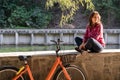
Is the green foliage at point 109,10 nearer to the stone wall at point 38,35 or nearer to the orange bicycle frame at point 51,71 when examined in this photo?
the stone wall at point 38,35

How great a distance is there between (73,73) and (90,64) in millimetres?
612

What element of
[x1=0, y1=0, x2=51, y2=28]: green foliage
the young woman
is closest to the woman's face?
the young woman

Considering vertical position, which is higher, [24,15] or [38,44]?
[24,15]

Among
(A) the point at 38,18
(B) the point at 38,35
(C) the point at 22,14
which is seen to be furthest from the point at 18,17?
(B) the point at 38,35

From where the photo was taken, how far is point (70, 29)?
3005 cm

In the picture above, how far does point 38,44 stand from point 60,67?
Answer: 23.9 meters

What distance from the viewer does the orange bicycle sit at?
19.1ft

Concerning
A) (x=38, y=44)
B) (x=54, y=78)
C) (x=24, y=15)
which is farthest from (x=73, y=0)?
(x=24, y=15)

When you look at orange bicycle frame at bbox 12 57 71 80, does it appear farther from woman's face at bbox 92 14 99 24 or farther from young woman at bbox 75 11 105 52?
woman's face at bbox 92 14 99 24

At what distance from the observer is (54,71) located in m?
6.03

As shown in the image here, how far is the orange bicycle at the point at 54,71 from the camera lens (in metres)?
5.81

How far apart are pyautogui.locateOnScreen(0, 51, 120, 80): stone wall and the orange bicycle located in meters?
0.38

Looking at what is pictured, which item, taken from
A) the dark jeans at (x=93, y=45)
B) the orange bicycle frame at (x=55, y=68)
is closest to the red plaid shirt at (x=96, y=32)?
the dark jeans at (x=93, y=45)

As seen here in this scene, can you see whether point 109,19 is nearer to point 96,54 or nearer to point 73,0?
point 73,0
